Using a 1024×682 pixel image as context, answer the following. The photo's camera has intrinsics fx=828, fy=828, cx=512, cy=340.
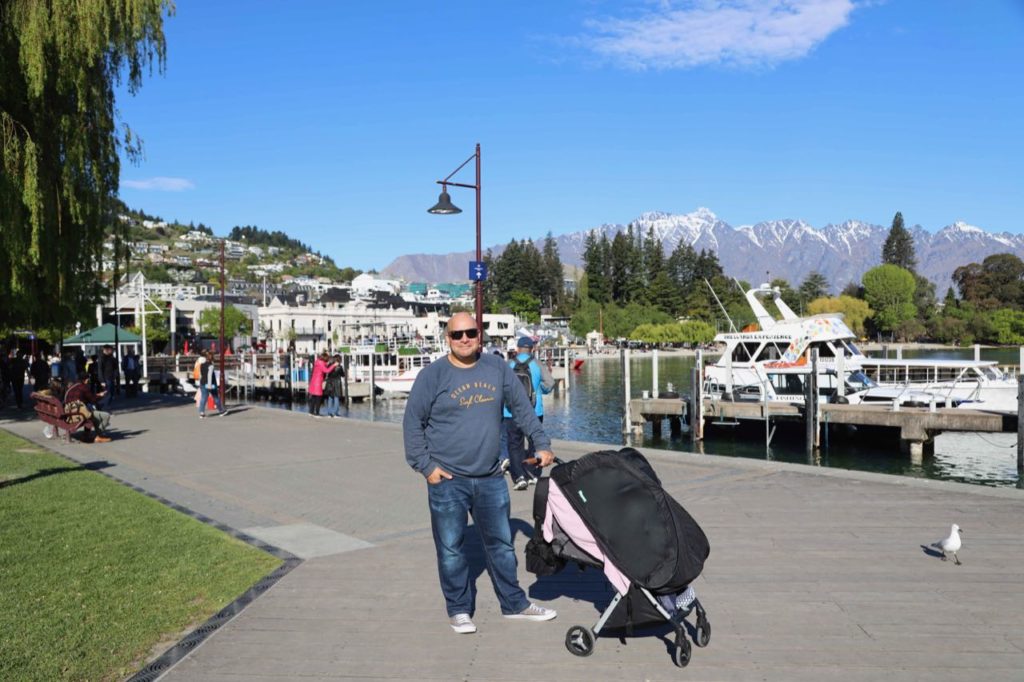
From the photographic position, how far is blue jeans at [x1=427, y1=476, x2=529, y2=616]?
205 inches

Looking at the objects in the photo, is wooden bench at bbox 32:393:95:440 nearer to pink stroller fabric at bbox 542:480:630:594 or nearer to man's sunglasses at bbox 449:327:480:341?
man's sunglasses at bbox 449:327:480:341

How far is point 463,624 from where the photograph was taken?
203 inches

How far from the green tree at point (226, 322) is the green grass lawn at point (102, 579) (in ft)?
346

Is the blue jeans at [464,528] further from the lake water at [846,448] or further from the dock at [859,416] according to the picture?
the dock at [859,416]

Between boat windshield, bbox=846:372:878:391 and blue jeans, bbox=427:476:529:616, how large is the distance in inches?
905

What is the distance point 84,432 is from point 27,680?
13256mm

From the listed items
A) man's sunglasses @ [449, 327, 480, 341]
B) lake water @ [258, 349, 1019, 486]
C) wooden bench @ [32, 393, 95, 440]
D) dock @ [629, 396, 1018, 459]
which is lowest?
lake water @ [258, 349, 1019, 486]

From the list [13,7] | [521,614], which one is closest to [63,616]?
[521,614]

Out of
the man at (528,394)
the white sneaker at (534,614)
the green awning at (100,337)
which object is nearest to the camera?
the white sneaker at (534,614)

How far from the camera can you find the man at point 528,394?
1049 cm

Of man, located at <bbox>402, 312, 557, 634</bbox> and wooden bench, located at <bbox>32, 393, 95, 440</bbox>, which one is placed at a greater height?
man, located at <bbox>402, 312, 557, 634</bbox>

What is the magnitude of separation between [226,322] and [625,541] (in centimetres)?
11417

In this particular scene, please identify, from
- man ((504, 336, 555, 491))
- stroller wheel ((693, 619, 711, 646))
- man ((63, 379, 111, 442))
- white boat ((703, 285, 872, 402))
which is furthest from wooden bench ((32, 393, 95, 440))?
white boat ((703, 285, 872, 402))

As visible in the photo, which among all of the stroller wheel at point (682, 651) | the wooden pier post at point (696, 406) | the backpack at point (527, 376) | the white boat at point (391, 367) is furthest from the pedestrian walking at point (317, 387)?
the stroller wheel at point (682, 651)
